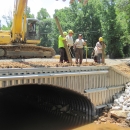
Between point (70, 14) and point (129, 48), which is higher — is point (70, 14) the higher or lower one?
the higher one

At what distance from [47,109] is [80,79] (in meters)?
4.03

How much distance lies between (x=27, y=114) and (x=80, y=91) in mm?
4016

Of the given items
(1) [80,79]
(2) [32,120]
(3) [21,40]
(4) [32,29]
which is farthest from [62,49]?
(4) [32,29]

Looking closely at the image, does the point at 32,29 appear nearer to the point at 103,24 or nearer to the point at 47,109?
the point at 47,109

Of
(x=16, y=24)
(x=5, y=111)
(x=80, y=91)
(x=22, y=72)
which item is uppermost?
(x=16, y=24)

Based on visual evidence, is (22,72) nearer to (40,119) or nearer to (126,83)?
(40,119)

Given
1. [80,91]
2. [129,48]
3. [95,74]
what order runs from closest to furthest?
1. [80,91]
2. [95,74]
3. [129,48]

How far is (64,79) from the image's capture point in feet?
34.7

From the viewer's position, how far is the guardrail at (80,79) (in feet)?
28.9

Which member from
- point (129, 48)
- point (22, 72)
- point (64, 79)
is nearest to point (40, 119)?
point (64, 79)

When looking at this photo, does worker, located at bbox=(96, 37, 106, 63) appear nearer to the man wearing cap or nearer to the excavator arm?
the man wearing cap

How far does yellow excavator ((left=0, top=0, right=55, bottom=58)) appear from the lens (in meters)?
18.0

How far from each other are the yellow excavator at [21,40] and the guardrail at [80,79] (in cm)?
731

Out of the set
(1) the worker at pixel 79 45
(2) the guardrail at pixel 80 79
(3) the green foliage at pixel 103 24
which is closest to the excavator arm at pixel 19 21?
(1) the worker at pixel 79 45
